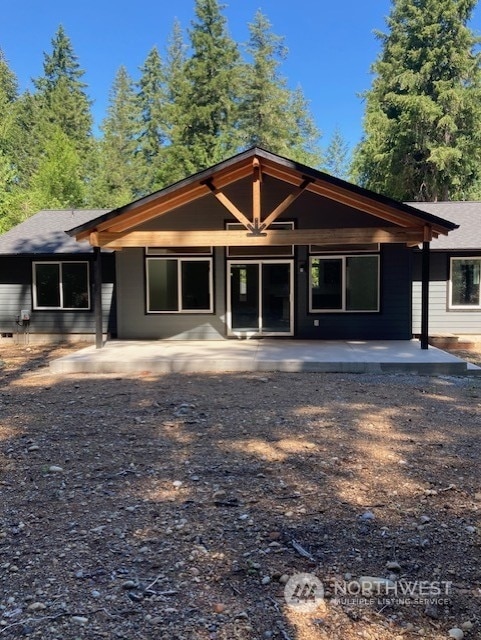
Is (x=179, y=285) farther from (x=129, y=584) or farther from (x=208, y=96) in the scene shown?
(x=208, y=96)

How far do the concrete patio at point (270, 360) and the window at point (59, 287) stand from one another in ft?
10.2

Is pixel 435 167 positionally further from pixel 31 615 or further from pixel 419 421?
pixel 31 615

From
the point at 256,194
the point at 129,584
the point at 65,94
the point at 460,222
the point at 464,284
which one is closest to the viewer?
the point at 129,584

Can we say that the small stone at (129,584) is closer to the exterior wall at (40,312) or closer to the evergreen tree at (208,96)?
the exterior wall at (40,312)

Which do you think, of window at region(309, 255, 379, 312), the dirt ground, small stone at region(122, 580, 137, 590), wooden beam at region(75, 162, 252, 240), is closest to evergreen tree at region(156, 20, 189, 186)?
window at region(309, 255, 379, 312)

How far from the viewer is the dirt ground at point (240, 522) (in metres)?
2.19

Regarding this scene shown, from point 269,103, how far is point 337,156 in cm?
1432

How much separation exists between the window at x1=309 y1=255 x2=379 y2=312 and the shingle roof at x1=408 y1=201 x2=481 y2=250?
2.68 m

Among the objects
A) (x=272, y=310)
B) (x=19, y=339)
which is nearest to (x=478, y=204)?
(x=272, y=310)

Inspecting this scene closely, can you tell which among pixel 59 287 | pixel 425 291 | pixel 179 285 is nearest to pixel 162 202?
pixel 179 285

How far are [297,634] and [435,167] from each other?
80.9 ft

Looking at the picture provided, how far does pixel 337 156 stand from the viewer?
4325 centimetres

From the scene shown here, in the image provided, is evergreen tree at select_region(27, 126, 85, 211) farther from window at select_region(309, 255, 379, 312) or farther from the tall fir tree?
window at select_region(309, 255, 379, 312)

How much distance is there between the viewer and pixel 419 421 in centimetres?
517
